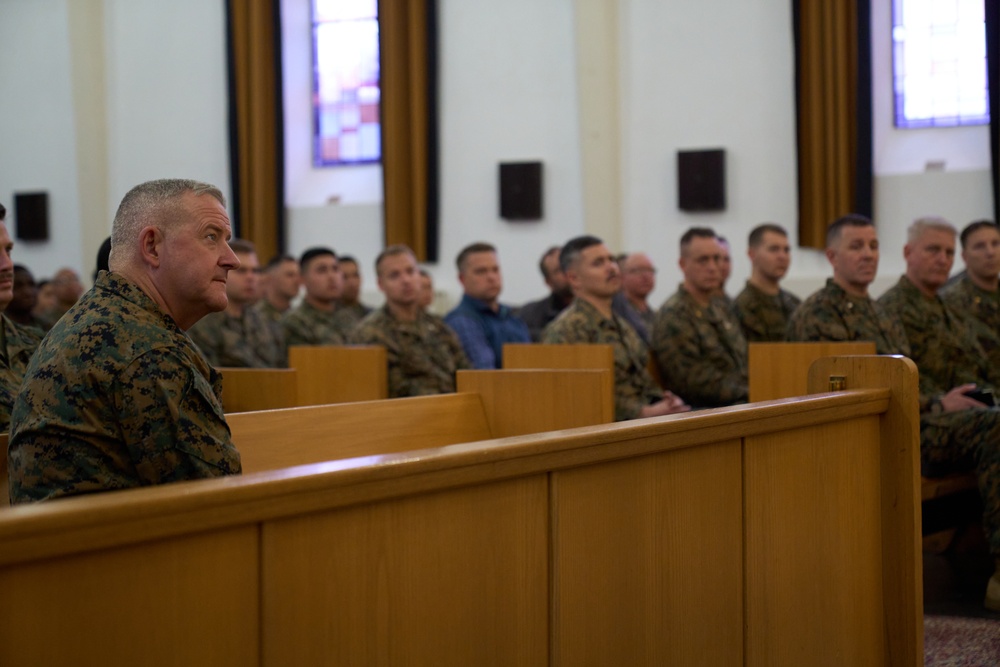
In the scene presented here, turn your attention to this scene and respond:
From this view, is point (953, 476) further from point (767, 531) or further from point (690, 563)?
point (690, 563)

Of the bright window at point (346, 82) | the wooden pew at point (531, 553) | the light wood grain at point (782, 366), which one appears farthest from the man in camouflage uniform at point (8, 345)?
the bright window at point (346, 82)

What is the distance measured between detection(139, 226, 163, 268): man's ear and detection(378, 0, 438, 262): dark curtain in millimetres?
7053

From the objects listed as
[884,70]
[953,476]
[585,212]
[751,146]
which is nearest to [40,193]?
[585,212]

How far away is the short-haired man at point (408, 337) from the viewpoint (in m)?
4.97

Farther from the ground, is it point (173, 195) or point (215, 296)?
point (173, 195)

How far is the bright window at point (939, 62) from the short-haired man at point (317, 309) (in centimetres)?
449

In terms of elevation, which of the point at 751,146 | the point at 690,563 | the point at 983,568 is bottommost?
the point at 983,568

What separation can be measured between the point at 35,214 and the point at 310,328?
16.3ft

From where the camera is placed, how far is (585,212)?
858cm

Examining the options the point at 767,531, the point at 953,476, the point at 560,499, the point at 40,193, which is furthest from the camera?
the point at 40,193

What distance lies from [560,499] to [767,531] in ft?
1.97

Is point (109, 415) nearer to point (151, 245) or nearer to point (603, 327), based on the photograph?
point (151, 245)

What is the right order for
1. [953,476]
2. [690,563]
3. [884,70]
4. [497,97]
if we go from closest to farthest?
[690,563]
[953,476]
[884,70]
[497,97]

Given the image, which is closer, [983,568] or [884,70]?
[983,568]
